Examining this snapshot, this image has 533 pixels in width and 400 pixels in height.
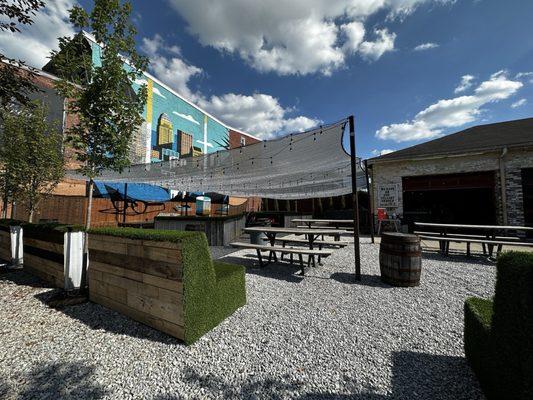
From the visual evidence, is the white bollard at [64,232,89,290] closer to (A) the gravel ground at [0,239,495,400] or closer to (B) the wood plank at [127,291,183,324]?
(A) the gravel ground at [0,239,495,400]

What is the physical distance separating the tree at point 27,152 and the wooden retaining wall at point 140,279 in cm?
439

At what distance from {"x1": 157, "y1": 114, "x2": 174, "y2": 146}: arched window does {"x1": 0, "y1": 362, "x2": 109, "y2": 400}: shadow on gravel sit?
17355 mm

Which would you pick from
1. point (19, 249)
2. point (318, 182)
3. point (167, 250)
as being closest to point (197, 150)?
point (318, 182)

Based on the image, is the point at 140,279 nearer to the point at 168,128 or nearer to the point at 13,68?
the point at 13,68

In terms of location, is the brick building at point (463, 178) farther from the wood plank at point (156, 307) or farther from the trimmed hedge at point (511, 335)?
the wood plank at point (156, 307)

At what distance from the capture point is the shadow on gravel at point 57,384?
1.66 meters

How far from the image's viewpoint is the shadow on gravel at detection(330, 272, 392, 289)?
4.04 m

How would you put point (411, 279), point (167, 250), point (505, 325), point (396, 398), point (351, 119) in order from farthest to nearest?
point (351, 119)
point (411, 279)
point (167, 250)
point (396, 398)
point (505, 325)

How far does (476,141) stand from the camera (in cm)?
967

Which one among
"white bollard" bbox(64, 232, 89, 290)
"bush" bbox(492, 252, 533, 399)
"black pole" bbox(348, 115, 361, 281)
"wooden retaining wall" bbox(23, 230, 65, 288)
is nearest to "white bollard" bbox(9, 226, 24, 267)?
"wooden retaining wall" bbox(23, 230, 65, 288)

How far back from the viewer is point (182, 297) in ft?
7.29

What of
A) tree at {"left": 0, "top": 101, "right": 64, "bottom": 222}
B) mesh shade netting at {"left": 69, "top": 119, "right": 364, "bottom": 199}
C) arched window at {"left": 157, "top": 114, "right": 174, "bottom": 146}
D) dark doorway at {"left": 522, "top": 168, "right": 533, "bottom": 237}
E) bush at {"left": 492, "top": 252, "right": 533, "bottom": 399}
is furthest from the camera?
arched window at {"left": 157, "top": 114, "right": 174, "bottom": 146}

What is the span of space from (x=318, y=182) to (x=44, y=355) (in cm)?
845

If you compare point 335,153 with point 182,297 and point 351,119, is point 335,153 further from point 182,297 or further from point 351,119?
point 182,297
